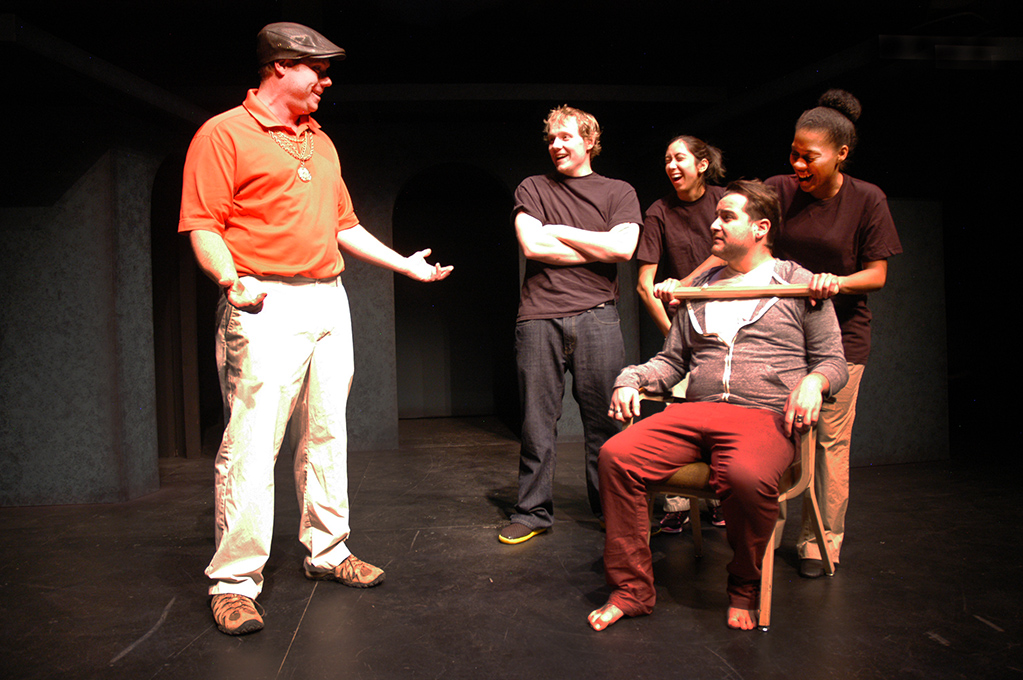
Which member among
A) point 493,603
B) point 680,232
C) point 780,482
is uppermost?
point 680,232

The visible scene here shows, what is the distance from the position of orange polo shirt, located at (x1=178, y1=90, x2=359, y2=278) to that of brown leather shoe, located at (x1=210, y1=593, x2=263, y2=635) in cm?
108

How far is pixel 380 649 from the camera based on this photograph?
204 cm

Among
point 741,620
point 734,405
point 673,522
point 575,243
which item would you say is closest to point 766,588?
point 741,620

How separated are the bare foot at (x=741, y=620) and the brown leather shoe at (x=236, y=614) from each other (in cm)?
149

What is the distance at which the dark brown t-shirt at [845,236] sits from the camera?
2.62 m

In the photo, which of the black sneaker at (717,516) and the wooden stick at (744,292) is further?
the black sneaker at (717,516)

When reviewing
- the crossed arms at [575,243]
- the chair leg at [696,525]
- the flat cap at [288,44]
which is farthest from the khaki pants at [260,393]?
the chair leg at [696,525]

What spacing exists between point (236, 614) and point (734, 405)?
178 cm

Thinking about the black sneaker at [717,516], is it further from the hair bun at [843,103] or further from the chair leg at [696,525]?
the hair bun at [843,103]

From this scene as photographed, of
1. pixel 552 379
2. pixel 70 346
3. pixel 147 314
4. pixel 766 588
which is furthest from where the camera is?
pixel 147 314

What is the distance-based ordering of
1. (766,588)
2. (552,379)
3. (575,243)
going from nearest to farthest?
(766,588), (575,243), (552,379)

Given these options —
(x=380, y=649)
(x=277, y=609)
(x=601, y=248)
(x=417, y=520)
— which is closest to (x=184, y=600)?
(x=277, y=609)

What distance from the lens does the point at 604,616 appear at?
7.05ft

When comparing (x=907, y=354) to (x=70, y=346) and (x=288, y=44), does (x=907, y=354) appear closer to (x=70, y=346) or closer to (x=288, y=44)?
(x=288, y=44)
